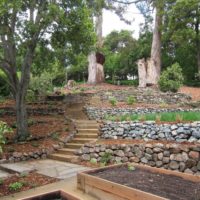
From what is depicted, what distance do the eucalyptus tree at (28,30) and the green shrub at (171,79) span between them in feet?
20.4

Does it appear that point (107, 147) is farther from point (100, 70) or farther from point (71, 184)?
point (100, 70)

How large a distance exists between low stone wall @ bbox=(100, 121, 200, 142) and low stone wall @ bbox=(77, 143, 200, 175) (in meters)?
0.66

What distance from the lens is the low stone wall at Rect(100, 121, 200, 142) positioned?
7.38 metres

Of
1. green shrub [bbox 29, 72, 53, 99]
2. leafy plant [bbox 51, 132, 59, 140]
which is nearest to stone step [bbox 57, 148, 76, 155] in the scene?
leafy plant [bbox 51, 132, 59, 140]

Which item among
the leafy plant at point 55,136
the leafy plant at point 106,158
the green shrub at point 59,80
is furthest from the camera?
the green shrub at point 59,80

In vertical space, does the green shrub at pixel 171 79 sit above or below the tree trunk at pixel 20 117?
above

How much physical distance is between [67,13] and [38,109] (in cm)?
585

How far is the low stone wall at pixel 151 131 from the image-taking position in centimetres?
738

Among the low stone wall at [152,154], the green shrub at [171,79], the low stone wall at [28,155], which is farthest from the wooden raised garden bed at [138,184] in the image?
the green shrub at [171,79]

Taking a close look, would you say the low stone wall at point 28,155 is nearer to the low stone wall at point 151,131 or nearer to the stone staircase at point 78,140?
the stone staircase at point 78,140

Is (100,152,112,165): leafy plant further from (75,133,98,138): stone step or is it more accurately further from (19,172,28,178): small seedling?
(19,172,28,178): small seedling

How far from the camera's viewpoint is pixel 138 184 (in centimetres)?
472

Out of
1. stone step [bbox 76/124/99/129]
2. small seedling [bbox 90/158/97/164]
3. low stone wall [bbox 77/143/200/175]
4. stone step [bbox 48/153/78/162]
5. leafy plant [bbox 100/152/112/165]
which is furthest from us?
stone step [bbox 76/124/99/129]

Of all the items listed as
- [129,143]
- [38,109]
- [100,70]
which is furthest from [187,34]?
[129,143]
